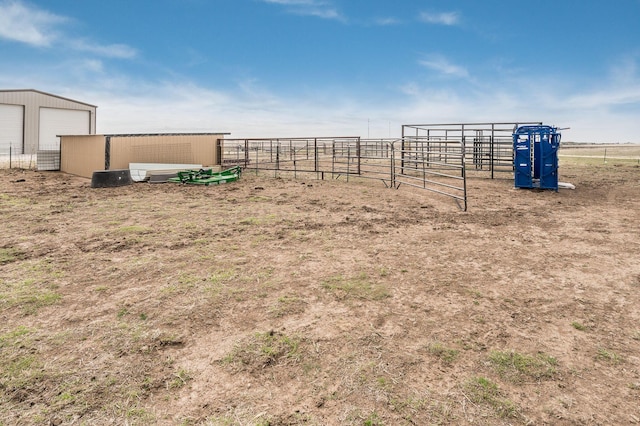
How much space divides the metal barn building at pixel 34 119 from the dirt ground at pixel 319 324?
2780 cm

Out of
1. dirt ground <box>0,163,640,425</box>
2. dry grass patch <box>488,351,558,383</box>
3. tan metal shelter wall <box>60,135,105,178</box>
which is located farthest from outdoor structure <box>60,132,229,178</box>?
dry grass patch <box>488,351,558,383</box>

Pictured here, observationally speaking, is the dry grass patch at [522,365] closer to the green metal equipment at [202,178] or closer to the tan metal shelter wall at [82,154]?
the green metal equipment at [202,178]

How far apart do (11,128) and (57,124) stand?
3.35 metres

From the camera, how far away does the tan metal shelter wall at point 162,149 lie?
14844 mm

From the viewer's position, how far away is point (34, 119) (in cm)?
2781

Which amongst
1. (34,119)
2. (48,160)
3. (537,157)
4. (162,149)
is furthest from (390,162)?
(34,119)

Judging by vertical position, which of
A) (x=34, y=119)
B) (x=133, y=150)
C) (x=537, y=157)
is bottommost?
(x=537, y=157)

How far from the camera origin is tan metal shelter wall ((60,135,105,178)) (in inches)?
583

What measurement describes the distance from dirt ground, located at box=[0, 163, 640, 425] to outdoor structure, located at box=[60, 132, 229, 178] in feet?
30.5

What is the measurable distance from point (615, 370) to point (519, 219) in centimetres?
524

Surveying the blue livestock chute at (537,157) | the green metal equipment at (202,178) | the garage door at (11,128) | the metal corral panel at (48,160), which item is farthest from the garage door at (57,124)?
the blue livestock chute at (537,157)

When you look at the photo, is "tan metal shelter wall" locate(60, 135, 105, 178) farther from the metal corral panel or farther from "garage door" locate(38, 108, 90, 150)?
"garage door" locate(38, 108, 90, 150)

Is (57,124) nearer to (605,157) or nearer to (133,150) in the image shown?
(133,150)

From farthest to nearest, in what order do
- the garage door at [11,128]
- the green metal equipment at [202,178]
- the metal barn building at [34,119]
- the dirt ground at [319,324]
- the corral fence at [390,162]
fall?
the metal barn building at [34,119]
the garage door at [11,128]
the green metal equipment at [202,178]
the corral fence at [390,162]
the dirt ground at [319,324]
